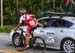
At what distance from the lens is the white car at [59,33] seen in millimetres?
11445

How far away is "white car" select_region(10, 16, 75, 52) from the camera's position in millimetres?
11445

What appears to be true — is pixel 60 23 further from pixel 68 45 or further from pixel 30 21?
pixel 30 21

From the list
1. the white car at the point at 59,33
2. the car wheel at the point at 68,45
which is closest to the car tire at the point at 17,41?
the white car at the point at 59,33

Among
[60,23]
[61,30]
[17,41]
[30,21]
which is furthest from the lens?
[17,41]

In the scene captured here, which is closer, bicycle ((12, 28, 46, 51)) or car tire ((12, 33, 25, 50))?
bicycle ((12, 28, 46, 51))

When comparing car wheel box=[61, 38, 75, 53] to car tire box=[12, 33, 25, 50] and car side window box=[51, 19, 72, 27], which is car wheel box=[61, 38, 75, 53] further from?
car tire box=[12, 33, 25, 50]

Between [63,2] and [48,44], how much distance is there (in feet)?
74.3

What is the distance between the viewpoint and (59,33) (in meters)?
11.8

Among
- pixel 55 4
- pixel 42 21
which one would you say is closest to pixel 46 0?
pixel 55 4

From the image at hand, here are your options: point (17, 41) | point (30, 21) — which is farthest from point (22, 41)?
point (30, 21)

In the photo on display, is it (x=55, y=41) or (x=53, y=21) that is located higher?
(x=53, y=21)

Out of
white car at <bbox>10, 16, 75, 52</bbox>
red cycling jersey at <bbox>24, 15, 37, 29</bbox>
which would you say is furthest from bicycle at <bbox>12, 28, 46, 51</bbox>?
white car at <bbox>10, 16, 75, 52</bbox>

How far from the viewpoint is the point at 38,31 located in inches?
496

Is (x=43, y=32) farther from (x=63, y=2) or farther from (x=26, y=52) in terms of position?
(x=63, y=2)
